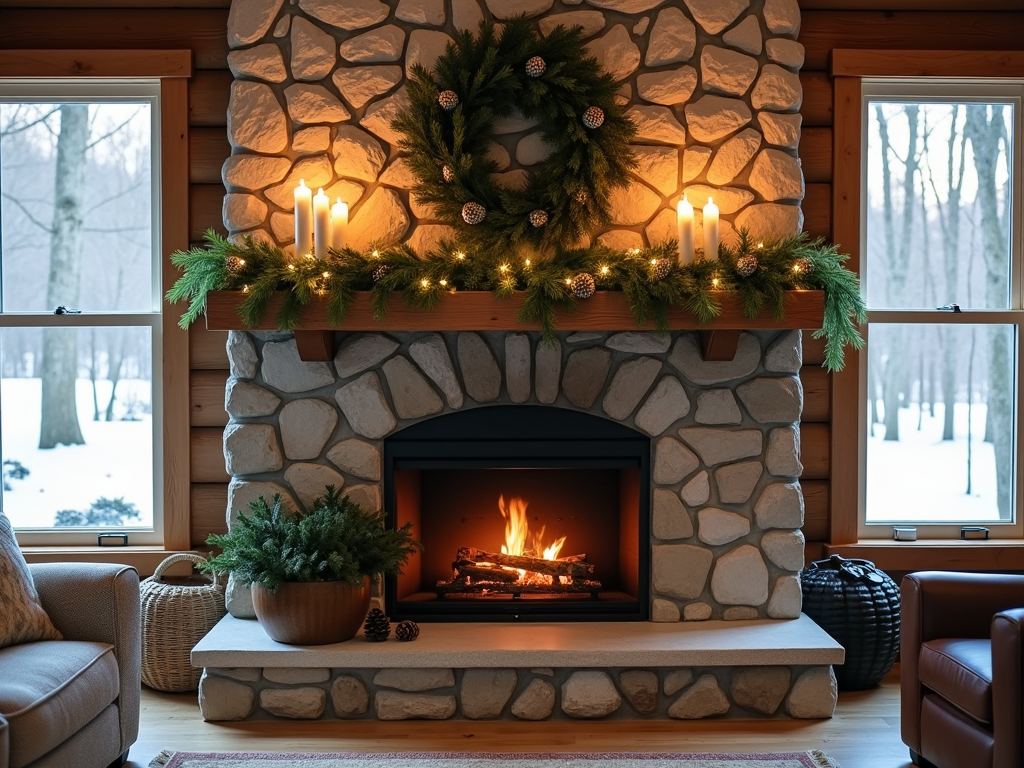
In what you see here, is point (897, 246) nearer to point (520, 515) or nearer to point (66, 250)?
point (520, 515)

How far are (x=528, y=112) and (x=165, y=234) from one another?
147 centimetres

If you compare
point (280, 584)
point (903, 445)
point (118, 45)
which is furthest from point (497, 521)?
point (118, 45)

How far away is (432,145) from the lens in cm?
346

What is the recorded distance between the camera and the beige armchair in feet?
7.71

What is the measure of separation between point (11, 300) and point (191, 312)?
1.10 meters

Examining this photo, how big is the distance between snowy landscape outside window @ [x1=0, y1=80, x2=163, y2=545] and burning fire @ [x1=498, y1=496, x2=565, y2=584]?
4.50ft

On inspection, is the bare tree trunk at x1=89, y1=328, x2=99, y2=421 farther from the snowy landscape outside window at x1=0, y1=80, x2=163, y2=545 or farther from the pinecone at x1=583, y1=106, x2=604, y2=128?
the pinecone at x1=583, y1=106, x2=604, y2=128

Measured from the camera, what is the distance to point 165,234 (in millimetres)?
3824

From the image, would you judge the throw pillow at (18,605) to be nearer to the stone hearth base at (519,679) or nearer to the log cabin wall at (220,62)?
the stone hearth base at (519,679)

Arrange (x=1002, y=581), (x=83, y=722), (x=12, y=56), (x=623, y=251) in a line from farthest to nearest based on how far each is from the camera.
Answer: (x=12, y=56), (x=623, y=251), (x=1002, y=581), (x=83, y=722)

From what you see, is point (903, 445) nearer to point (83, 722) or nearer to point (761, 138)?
point (761, 138)

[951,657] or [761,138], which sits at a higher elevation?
[761,138]

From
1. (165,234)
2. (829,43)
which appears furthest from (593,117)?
(165,234)

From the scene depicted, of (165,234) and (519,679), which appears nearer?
(519,679)
